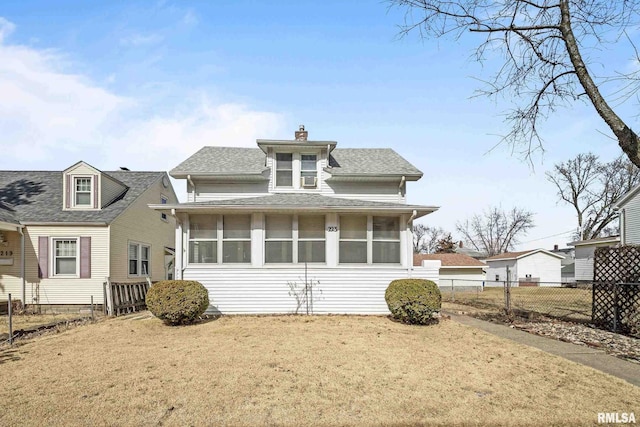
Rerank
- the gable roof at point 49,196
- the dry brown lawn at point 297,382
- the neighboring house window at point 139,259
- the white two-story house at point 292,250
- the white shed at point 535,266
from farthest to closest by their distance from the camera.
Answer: the white shed at point 535,266, the neighboring house window at point 139,259, the gable roof at point 49,196, the white two-story house at point 292,250, the dry brown lawn at point 297,382

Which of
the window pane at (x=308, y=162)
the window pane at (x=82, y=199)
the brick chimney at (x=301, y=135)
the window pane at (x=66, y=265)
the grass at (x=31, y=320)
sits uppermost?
the brick chimney at (x=301, y=135)

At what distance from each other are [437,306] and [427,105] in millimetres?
6075

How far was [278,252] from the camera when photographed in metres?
12.1

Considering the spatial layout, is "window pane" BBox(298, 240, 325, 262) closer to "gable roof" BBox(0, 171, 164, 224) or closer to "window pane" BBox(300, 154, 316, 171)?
"window pane" BBox(300, 154, 316, 171)

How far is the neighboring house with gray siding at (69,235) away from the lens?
1388 cm

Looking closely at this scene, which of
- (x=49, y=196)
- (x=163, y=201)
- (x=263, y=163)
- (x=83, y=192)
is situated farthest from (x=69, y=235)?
(x=263, y=163)

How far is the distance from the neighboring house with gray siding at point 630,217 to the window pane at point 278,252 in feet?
69.0

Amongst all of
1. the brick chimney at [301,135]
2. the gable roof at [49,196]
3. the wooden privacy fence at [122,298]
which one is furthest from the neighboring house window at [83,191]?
the brick chimney at [301,135]

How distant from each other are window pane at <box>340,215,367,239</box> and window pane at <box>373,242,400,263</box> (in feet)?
1.79

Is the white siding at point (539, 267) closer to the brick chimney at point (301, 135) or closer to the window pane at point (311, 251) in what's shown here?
the brick chimney at point (301, 135)

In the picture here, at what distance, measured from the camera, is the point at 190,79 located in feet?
41.3

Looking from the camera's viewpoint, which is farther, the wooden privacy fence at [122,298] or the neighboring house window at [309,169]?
the neighboring house window at [309,169]

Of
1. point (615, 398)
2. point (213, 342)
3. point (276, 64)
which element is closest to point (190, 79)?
point (276, 64)

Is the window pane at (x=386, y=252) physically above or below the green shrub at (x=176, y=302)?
above
